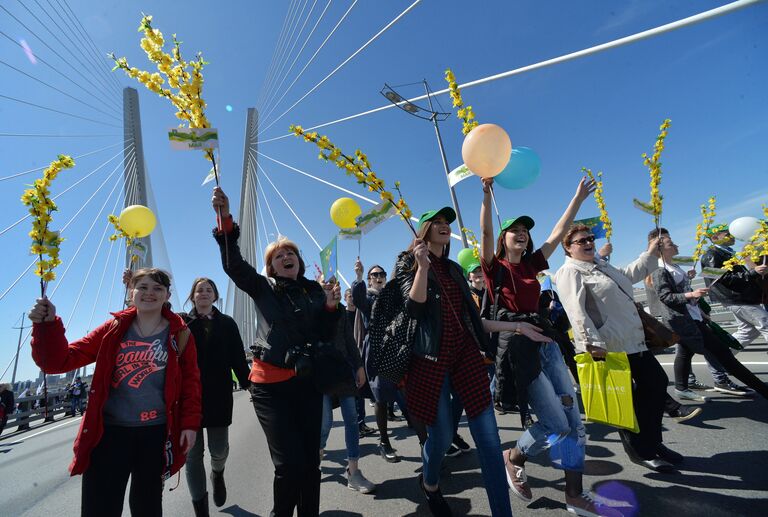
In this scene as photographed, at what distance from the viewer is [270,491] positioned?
3.37m

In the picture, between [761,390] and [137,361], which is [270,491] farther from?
[761,390]

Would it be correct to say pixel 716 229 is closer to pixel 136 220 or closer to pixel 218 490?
pixel 218 490

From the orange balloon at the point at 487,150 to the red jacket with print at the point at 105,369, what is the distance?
7.71 ft

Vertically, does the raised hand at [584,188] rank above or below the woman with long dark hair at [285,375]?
above

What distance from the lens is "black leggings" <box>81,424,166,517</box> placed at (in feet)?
5.71

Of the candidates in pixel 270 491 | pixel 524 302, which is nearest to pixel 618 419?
pixel 524 302

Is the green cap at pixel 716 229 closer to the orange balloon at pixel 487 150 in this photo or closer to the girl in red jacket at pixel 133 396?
the orange balloon at pixel 487 150

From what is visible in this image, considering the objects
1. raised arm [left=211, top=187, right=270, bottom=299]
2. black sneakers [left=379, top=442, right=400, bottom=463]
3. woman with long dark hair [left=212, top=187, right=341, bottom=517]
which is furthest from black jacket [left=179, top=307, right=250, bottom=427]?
black sneakers [left=379, top=442, right=400, bottom=463]

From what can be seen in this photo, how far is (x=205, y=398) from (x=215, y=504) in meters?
0.96

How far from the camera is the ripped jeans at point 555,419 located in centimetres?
233

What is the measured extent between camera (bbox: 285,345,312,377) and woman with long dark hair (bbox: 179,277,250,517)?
1.00 metres

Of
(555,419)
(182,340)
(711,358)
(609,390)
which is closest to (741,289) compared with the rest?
(711,358)

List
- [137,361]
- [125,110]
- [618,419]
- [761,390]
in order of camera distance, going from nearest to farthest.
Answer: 1. [137,361]
2. [618,419]
3. [761,390]
4. [125,110]

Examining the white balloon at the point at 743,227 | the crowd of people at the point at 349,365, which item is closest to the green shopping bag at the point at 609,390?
the crowd of people at the point at 349,365
